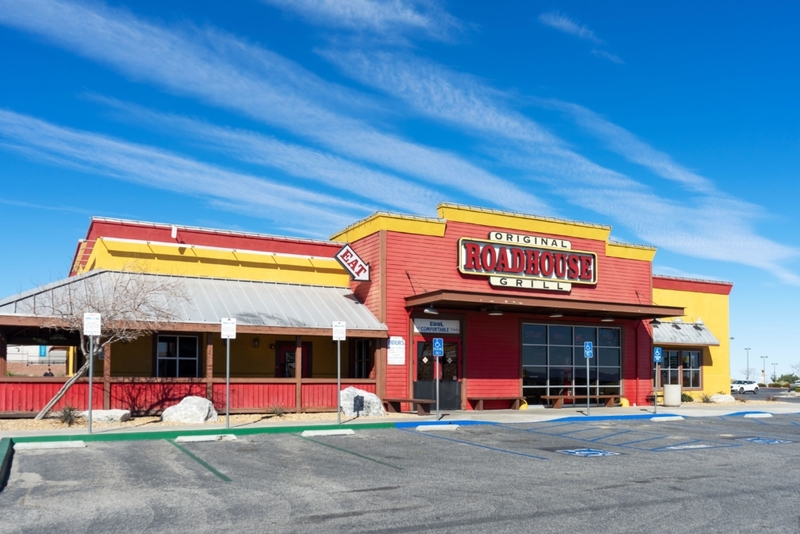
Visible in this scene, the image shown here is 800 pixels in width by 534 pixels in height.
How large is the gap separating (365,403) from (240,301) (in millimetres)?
4707

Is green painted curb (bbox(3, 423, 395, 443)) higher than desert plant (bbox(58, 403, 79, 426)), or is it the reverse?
desert plant (bbox(58, 403, 79, 426))

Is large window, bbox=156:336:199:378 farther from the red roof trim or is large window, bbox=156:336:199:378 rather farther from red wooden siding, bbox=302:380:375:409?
the red roof trim

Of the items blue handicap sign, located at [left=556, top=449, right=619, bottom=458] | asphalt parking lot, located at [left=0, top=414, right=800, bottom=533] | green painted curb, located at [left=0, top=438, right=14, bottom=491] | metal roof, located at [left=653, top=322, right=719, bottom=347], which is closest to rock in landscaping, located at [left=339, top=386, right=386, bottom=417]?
asphalt parking lot, located at [left=0, top=414, right=800, bottom=533]

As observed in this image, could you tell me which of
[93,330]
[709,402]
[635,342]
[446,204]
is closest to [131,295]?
[93,330]

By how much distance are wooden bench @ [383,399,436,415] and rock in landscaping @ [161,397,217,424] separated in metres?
5.58

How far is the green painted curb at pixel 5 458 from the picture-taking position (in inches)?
462

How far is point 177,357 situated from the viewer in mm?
23891

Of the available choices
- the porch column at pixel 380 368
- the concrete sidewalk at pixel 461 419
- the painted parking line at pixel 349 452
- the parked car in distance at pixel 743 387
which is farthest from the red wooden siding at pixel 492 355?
the parked car in distance at pixel 743 387

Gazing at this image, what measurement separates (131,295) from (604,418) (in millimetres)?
13656

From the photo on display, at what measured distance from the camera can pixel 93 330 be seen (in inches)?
660

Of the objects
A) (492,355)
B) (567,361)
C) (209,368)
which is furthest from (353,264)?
(567,361)

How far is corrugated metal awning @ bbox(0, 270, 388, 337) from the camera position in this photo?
20.1 m

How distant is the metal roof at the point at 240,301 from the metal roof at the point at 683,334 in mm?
14830

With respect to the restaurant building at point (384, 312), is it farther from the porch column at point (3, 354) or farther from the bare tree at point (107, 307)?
the bare tree at point (107, 307)
